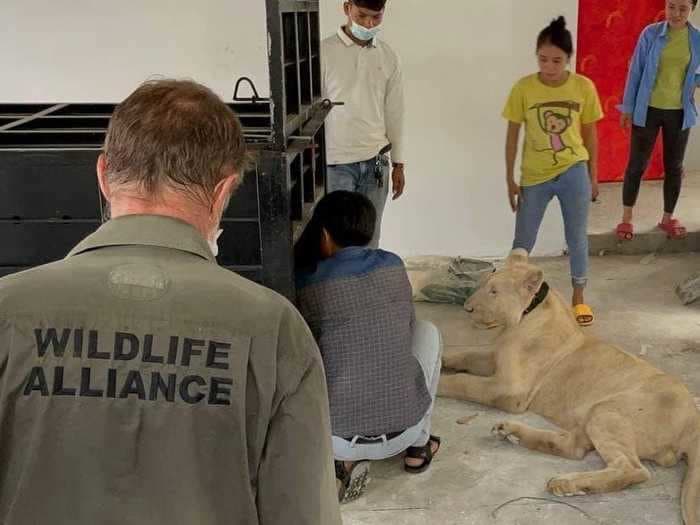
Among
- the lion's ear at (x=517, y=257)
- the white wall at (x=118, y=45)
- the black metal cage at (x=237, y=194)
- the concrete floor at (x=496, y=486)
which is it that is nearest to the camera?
the black metal cage at (x=237, y=194)

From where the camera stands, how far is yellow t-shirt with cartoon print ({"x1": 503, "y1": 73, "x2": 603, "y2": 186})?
4305 millimetres

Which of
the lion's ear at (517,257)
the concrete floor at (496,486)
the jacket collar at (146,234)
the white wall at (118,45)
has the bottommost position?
the concrete floor at (496,486)

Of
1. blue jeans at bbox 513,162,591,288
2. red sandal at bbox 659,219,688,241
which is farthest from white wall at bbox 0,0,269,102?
red sandal at bbox 659,219,688,241

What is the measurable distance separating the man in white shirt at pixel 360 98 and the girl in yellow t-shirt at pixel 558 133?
0.70 metres

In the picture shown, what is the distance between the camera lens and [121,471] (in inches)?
49.3

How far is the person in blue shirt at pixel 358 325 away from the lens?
2.81m

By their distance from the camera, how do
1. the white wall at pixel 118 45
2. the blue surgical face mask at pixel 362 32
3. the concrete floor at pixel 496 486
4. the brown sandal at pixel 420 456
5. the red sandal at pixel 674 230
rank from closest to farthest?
the concrete floor at pixel 496 486 < the brown sandal at pixel 420 456 < the blue surgical face mask at pixel 362 32 < the white wall at pixel 118 45 < the red sandal at pixel 674 230

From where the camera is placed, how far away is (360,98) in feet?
13.3

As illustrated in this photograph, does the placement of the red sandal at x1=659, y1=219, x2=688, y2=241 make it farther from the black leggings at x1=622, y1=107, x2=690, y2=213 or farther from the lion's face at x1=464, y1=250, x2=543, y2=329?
the lion's face at x1=464, y1=250, x2=543, y2=329

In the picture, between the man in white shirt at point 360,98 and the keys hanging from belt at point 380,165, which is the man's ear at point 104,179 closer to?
the man in white shirt at point 360,98

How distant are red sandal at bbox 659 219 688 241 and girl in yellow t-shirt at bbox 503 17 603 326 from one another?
5.06ft

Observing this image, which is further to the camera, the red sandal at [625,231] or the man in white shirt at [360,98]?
the red sandal at [625,231]

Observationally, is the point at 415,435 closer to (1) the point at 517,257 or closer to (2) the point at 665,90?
(1) the point at 517,257

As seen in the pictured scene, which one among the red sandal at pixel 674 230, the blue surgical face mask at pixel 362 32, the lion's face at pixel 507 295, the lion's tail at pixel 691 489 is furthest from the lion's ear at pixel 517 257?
the red sandal at pixel 674 230
